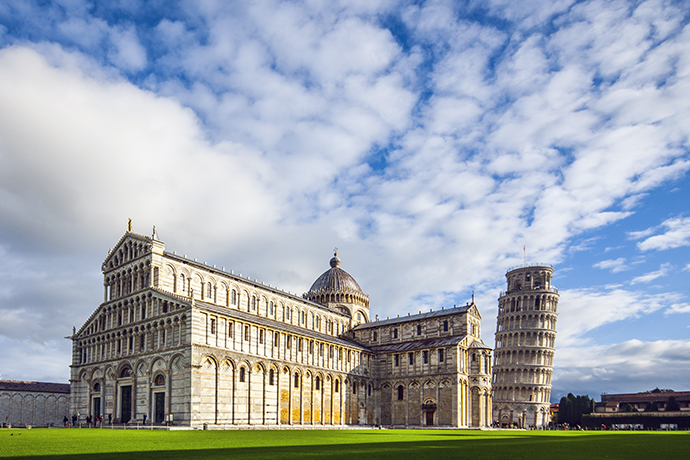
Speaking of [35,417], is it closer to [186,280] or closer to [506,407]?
[186,280]

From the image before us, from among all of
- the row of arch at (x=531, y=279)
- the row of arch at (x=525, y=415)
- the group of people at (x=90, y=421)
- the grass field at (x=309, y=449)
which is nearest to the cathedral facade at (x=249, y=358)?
the group of people at (x=90, y=421)

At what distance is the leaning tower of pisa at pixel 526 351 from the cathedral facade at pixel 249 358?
3180cm

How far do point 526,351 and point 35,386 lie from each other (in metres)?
78.5

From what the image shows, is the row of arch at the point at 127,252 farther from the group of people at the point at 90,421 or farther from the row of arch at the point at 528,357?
the row of arch at the point at 528,357

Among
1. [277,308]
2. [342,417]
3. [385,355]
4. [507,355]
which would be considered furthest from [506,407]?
[277,308]

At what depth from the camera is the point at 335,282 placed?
86.2 meters

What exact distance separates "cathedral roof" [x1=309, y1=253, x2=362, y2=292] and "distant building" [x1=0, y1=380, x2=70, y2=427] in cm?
3726

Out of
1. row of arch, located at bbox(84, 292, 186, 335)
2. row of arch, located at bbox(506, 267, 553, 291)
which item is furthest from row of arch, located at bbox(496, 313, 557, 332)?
row of arch, located at bbox(84, 292, 186, 335)

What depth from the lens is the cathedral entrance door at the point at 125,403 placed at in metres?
54.1

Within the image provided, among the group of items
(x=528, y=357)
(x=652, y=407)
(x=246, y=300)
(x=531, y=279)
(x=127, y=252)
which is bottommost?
(x=652, y=407)

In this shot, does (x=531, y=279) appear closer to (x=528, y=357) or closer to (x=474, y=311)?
(x=528, y=357)

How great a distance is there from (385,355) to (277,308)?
16.5 m

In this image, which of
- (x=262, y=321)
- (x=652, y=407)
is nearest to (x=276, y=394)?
(x=262, y=321)

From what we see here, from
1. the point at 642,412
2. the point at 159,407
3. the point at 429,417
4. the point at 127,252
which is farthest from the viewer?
the point at 642,412
